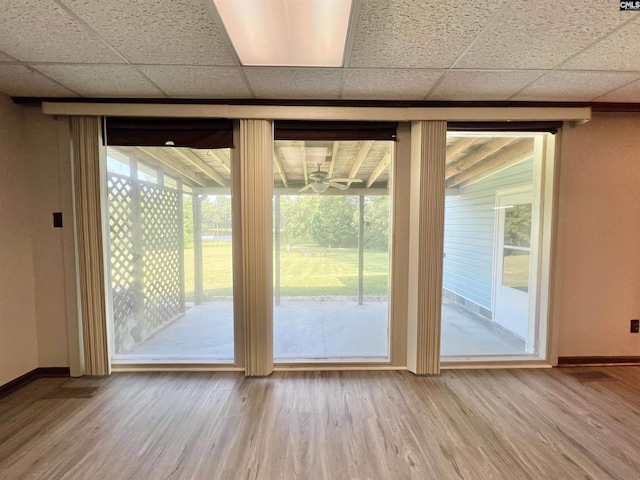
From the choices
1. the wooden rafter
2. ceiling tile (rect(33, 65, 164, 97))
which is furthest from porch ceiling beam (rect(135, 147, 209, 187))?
ceiling tile (rect(33, 65, 164, 97))

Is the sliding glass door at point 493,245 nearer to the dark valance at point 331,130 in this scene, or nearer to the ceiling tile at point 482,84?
the ceiling tile at point 482,84

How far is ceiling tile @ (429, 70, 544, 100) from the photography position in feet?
5.99

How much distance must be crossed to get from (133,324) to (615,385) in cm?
427

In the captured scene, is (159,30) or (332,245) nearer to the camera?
(159,30)

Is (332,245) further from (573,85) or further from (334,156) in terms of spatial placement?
(573,85)

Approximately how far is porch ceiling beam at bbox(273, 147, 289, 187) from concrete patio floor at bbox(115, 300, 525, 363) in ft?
4.03

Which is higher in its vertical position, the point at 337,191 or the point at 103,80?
the point at 103,80

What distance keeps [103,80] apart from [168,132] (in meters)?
0.50

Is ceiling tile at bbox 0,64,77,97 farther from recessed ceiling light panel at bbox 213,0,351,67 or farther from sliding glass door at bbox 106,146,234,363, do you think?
recessed ceiling light panel at bbox 213,0,351,67

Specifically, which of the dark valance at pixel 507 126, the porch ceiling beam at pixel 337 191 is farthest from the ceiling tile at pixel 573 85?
the porch ceiling beam at pixel 337 191

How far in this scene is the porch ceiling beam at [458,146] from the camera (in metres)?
2.56

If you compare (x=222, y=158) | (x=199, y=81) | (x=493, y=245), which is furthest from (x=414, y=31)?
(x=493, y=245)

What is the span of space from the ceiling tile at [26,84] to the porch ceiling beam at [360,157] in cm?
239

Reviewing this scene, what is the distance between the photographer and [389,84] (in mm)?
1958
